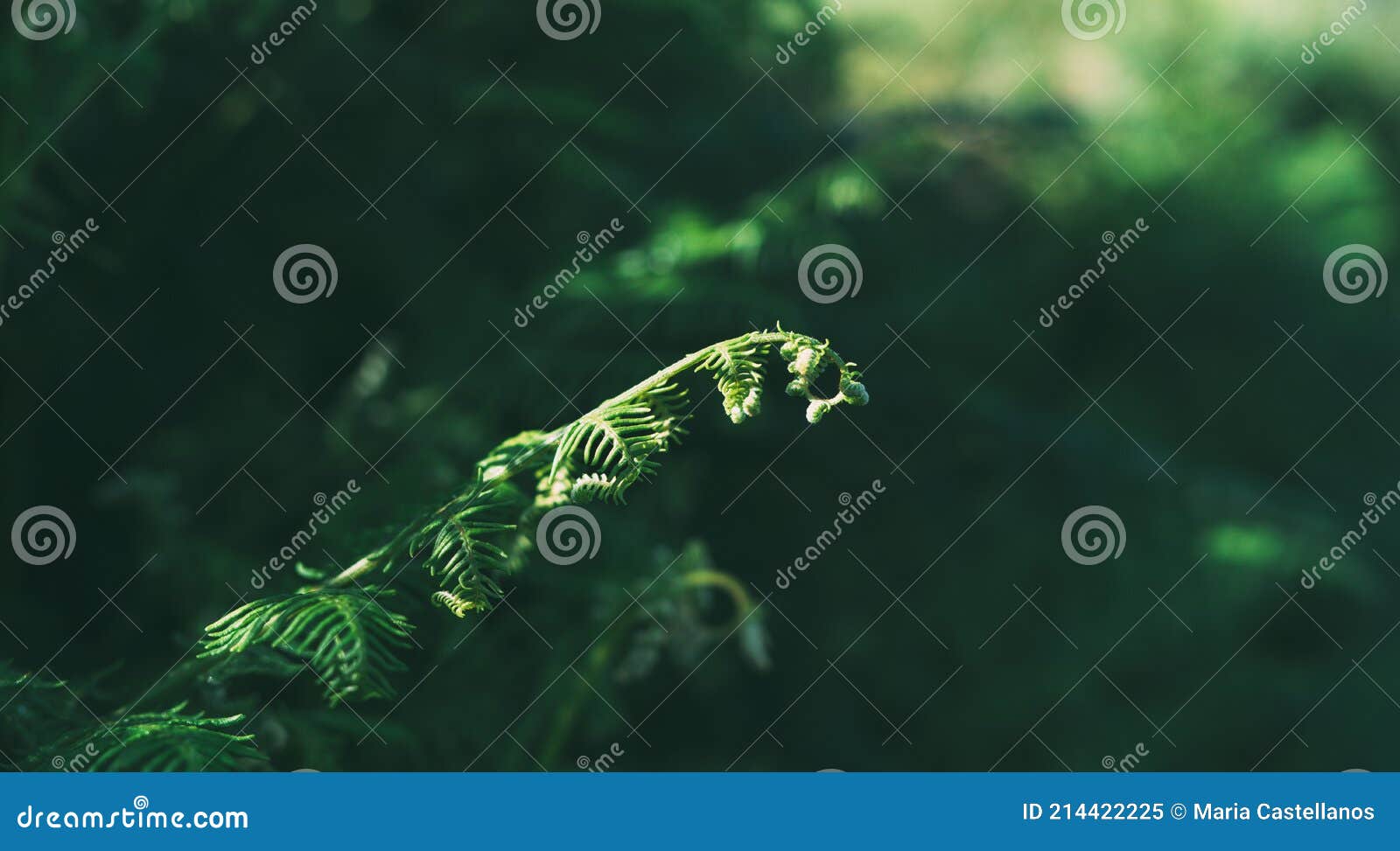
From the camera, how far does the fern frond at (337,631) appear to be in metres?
0.76

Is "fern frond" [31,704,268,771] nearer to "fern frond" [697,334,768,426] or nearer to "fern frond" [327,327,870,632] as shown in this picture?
"fern frond" [327,327,870,632]

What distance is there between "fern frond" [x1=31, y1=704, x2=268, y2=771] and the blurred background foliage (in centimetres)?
8

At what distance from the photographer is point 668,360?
4.91 feet

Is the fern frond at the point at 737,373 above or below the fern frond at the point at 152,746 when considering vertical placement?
above

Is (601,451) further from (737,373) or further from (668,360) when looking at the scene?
(668,360)

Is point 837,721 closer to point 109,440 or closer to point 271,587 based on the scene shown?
point 271,587

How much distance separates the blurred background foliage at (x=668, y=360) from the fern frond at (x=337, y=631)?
0.62ft

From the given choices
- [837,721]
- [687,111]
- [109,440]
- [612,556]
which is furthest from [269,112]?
[837,721]

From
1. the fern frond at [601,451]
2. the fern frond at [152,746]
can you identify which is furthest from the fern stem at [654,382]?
the fern frond at [152,746]

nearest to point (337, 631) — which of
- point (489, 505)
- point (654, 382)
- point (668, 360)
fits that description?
point (489, 505)

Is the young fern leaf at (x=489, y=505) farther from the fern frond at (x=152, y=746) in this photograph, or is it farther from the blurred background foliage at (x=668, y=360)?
the blurred background foliage at (x=668, y=360)

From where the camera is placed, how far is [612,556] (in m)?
1.43

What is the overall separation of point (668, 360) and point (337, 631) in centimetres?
79

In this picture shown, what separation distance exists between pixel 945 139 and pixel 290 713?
125 centimetres
